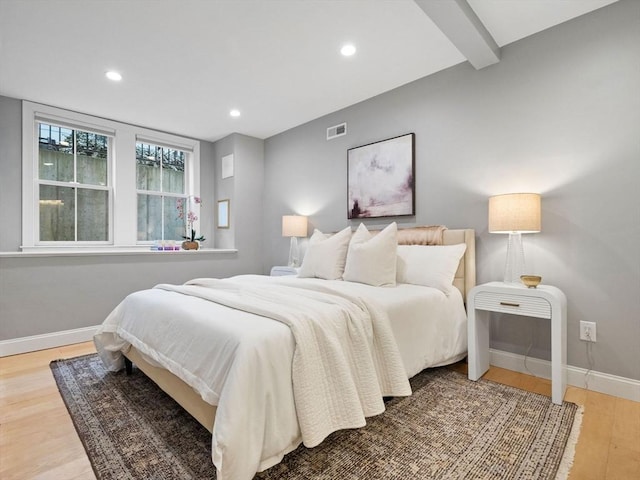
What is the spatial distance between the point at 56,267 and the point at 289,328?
3.13 m

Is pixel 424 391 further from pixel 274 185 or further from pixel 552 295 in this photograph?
pixel 274 185

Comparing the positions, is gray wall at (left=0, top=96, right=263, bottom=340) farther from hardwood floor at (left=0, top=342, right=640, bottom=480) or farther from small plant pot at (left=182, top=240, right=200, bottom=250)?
hardwood floor at (left=0, top=342, right=640, bottom=480)

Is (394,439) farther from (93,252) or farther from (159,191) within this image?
(159,191)

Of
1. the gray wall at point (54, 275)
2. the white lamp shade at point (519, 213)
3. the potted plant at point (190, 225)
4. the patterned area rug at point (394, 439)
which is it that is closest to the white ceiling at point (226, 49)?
the gray wall at point (54, 275)

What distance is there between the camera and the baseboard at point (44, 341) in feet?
9.89

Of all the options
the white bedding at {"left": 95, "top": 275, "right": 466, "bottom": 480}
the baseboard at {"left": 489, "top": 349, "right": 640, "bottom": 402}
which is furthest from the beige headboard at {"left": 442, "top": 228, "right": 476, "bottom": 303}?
the baseboard at {"left": 489, "top": 349, "right": 640, "bottom": 402}

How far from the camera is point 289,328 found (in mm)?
1452

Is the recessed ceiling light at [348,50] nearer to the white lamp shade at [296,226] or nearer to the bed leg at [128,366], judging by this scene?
the white lamp shade at [296,226]

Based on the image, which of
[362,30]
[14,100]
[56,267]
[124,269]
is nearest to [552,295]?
[362,30]

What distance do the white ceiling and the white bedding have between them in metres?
1.86

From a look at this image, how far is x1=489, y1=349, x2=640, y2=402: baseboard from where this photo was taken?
2.07 metres

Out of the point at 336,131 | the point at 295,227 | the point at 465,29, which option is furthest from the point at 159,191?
the point at 465,29

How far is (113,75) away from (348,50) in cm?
212

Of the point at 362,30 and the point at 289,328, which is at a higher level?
the point at 362,30
